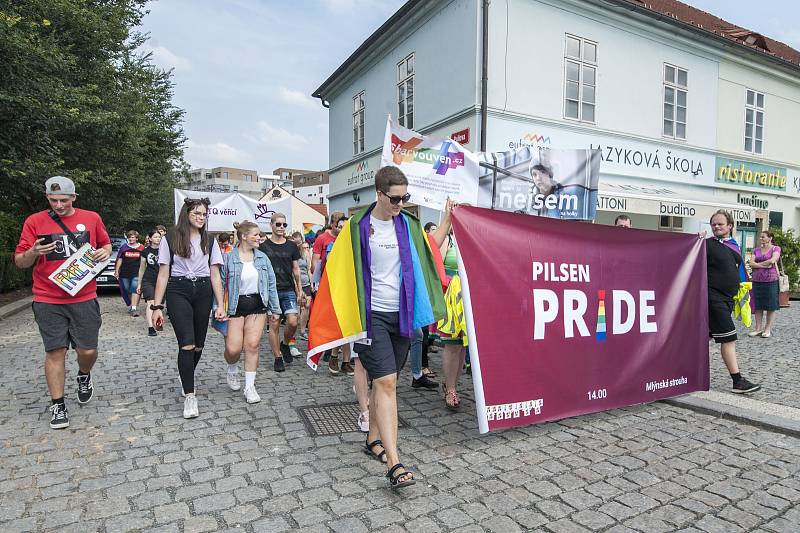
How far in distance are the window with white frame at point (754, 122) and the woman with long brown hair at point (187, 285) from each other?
19.3 m

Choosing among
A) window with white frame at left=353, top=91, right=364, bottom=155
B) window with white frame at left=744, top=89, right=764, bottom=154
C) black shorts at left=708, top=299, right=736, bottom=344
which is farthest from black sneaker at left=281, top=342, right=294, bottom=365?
window with white frame at left=744, top=89, right=764, bottom=154

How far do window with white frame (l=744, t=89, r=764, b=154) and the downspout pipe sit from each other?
10780mm

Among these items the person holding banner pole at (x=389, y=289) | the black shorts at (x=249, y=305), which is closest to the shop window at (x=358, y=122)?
the black shorts at (x=249, y=305)

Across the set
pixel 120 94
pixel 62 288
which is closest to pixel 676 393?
pixel 62 288

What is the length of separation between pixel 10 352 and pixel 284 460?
5.92m

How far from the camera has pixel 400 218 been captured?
363cm

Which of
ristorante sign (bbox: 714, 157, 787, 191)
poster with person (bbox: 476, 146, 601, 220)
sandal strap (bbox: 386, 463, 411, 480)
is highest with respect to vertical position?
ristorante sign (bbox: 714, 157, 787, 191)

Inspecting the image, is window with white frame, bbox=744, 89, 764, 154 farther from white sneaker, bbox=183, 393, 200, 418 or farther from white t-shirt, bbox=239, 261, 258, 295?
white sneaker, bbox=183, 393, 200, 418

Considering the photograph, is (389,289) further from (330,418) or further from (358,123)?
(358,123)

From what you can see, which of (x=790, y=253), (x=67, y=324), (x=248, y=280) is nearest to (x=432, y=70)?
(x=248, y=280)

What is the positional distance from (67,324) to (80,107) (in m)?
11.6

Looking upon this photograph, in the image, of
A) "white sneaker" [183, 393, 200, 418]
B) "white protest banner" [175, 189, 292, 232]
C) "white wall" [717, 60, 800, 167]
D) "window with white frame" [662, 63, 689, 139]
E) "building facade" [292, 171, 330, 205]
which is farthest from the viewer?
"building facade" [292, 171, 330, 205]

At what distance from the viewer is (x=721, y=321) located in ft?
17.6

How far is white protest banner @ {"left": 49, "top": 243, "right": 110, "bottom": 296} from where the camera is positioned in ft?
14.2
